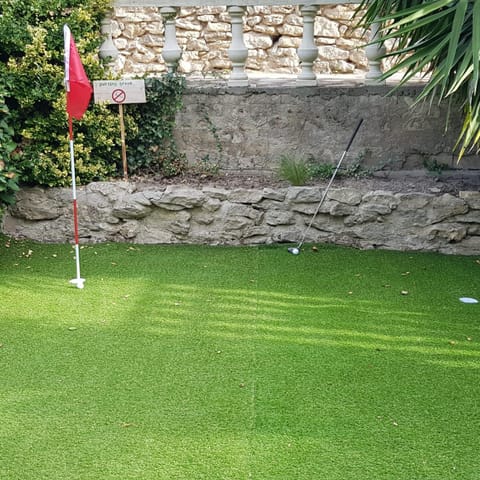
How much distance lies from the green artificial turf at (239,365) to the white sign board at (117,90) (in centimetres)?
132

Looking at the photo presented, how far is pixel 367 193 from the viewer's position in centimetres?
635

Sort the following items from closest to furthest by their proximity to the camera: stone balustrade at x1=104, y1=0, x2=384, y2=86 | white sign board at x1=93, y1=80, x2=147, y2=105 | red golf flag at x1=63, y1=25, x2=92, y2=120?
red golf flag at x1=63, y1=25, x2=92, y2=120 → white sign board at x1=93, y1=80, x2=147, y2=105 → stone balustrade at x1=104, y1=0, x2=384, y2=86

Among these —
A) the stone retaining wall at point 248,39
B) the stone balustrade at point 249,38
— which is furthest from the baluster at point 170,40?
the stone retaining wall at point 248,39

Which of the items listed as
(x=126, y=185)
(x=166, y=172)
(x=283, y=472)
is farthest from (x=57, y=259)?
(x=283, y=472)

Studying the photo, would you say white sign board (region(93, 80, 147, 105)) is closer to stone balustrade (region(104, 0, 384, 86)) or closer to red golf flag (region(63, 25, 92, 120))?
red golf flag (region(63, 25, 92, 120))

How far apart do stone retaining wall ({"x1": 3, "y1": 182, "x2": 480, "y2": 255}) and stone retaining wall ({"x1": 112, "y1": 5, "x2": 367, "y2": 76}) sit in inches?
175

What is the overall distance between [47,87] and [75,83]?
35.5 inches

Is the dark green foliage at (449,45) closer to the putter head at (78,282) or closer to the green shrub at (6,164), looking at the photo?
the putter head at (78,282)

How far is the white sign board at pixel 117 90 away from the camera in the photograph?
6477 mm

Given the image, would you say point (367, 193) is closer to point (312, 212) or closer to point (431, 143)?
point (312, 212)

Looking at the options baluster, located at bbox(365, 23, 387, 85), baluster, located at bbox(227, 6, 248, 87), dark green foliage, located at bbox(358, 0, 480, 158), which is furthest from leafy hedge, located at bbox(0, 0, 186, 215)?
dark green foliage, located at bbox(358, 0, 480, 158)

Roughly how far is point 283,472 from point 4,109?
12.6 feet

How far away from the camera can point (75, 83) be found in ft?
18.2

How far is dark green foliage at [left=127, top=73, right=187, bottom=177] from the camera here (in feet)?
22.3
